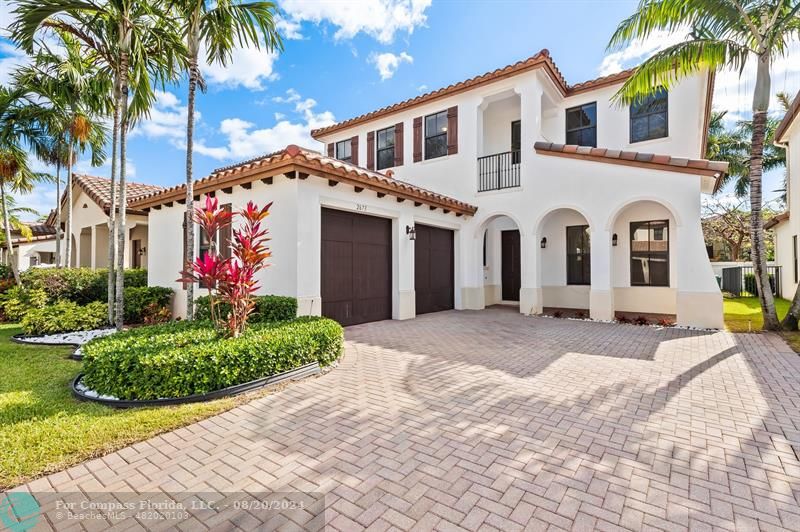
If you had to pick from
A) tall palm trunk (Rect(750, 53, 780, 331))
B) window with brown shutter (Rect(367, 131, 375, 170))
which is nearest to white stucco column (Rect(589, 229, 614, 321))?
tall palm trunk (Rect(750, 53, 780, 331))

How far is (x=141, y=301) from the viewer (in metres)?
10.2

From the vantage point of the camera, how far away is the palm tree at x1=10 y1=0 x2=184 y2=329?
21.4 feet

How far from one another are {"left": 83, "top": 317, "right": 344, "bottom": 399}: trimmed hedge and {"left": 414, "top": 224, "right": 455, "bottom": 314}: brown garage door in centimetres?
667

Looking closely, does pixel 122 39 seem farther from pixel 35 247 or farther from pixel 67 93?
pixel 35 247

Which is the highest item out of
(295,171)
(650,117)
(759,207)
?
(650,117)

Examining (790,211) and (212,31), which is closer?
(212,31)

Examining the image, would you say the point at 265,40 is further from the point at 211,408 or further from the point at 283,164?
the point at 211,408

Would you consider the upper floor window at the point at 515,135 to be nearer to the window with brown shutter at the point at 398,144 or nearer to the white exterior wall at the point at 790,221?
the window with brown shutter at the point at 398,144

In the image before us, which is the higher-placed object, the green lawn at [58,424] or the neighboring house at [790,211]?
the neighboring house at [790,211]

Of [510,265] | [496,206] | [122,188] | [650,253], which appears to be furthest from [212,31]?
[650,253]

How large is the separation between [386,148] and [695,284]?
472 inches

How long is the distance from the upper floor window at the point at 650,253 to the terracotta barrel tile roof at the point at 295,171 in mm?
6613

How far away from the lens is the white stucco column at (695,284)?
934 cm

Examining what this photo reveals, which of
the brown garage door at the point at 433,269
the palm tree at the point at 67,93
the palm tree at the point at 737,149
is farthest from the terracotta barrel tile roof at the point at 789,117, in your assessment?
the palm tree at the point at 67,93
